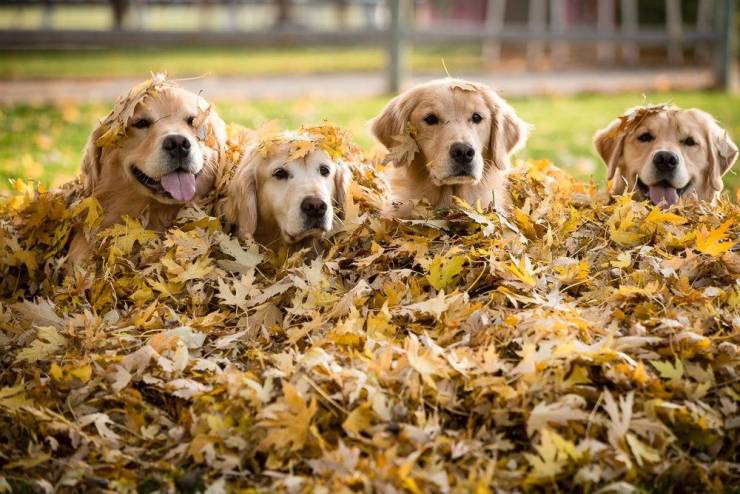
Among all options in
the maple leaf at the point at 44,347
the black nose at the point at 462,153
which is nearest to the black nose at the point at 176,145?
the maple leaf at the point at 44,347

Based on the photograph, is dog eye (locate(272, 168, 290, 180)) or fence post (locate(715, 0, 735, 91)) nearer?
dog eye (locate(272, 168, 290, 180))

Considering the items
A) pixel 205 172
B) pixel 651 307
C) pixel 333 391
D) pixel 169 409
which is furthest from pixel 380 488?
pixel 205 172

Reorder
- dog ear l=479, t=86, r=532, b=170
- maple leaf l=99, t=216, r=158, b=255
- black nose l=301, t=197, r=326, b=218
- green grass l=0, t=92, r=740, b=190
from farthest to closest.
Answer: green grass l=0, t=92, r=740, b=190 → dog ear l=479, t=86, r=532, b=170 → maple leaf l=99, t=216, r=158, b=255 → black nose l=301, t=197, r=326, b=218

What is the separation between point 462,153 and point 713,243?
126cm

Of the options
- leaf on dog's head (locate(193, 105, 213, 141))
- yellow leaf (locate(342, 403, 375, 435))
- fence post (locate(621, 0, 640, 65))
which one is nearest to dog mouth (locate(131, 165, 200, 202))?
leaf on dog's head (locate(193, 105, 213, 141))

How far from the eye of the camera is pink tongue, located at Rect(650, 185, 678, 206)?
5.29m

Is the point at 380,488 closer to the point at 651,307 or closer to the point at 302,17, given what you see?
the point at 651,307

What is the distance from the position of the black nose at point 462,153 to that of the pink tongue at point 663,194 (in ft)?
4.30

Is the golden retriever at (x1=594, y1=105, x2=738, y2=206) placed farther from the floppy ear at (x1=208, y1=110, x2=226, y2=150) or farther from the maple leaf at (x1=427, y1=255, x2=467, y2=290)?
the floppy ear at (x1=208, y1=110, x2=226, y2=150)

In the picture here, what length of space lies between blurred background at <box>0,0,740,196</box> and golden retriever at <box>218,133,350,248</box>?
1.87 feet

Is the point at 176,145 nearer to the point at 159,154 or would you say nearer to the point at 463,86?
the point at 159,154

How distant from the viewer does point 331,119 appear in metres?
10.6

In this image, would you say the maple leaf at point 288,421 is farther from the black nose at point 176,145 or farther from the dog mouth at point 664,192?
the dog mouth at point 664,192

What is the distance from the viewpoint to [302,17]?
2978 centimetres
